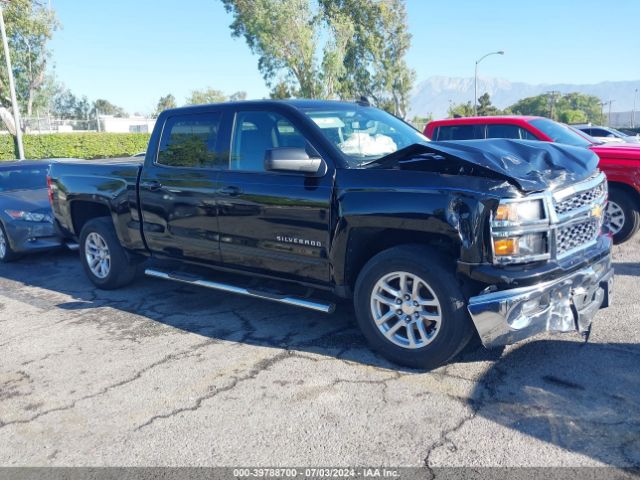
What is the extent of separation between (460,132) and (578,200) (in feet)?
19.3

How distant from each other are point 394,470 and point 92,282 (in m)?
4.84

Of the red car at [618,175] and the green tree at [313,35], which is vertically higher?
the green tree at [313,35]

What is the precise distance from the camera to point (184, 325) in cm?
524

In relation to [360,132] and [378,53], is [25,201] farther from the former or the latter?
[378,53]

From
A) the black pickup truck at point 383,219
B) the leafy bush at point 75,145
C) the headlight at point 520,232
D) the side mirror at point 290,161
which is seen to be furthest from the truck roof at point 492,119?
the leafy bush at point 75,145

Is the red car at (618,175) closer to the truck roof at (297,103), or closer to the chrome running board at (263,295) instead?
the truck roof at (297,103)

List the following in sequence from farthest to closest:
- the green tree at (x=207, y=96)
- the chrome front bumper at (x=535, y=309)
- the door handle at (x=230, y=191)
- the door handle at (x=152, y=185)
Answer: the green tree at (x=207, y=96), the door handle at (x=152, y=185), the door handle at (x=230, y=191), the chrome front bumper at (x=535, y=309)

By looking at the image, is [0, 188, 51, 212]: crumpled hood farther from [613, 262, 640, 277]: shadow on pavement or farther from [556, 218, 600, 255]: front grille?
[613, 262, 640, 277]: shadow on pavement

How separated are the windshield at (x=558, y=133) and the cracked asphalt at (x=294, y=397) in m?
3.91

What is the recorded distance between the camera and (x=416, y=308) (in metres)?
3.95

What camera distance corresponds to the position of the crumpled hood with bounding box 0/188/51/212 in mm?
8328

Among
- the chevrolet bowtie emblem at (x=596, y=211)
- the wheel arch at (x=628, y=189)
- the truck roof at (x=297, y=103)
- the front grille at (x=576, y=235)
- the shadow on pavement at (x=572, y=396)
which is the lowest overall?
the shadow on pavement at (x=572, y=396)

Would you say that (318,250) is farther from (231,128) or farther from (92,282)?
(92,282)

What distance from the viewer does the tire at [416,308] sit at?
3.74 metres
